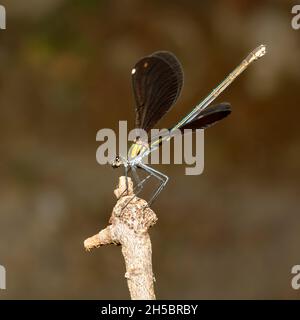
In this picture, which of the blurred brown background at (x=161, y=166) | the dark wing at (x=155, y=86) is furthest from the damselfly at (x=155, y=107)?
the blurred brown background at (x=161, y=166)

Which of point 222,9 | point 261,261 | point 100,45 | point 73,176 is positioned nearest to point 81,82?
point 100,45

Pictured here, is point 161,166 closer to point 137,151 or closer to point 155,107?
point 155,107

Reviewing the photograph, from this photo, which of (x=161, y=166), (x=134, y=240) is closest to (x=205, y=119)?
(x=134, y=240)

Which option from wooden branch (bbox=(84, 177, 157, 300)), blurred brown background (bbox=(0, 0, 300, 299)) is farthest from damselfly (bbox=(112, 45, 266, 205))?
blurred brown background (bbox=(0, 0, 300, 299))

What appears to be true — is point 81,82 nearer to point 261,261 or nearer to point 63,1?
point 63,1

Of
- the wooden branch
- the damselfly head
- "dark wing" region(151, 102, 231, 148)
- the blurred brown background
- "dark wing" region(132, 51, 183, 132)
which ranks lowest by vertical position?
the wooden branch

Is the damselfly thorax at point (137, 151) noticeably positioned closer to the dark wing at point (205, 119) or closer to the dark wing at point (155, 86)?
the dark wing at point (205, 119)

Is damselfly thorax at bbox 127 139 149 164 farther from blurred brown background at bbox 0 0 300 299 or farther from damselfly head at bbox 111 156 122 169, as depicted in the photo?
Result: blurred brown background at bbox 0 0 300 299
